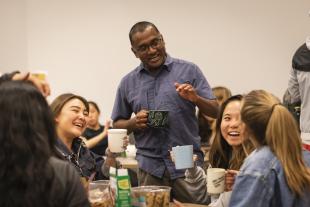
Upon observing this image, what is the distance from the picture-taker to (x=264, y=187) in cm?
186

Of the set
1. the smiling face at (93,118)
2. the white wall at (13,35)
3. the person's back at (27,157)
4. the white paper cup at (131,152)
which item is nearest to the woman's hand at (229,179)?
the person's back at (27,157)

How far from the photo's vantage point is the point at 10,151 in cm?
146

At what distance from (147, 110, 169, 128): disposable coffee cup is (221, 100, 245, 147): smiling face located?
0.36 meters

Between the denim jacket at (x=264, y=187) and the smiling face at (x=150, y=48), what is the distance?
1.40m

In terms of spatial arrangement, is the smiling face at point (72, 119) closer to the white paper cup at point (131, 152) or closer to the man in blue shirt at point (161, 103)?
the man in blue shirt at point (161, 103)

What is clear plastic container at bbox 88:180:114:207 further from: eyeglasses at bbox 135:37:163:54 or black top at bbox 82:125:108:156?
black top at bbox 82:125:108:156

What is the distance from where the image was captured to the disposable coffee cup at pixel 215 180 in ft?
7.38

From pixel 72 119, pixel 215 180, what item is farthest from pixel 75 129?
pixel 215 180

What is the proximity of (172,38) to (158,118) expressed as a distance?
2775 mm

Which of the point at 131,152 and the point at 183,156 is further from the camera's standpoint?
the point at 131,152

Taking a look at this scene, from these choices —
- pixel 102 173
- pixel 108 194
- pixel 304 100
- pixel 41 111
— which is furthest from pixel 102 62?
pixel 41 111

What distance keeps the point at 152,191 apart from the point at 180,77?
3.76ft

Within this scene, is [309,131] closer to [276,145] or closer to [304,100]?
[304,100]

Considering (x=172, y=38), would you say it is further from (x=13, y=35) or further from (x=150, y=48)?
(x=150, y=48)
